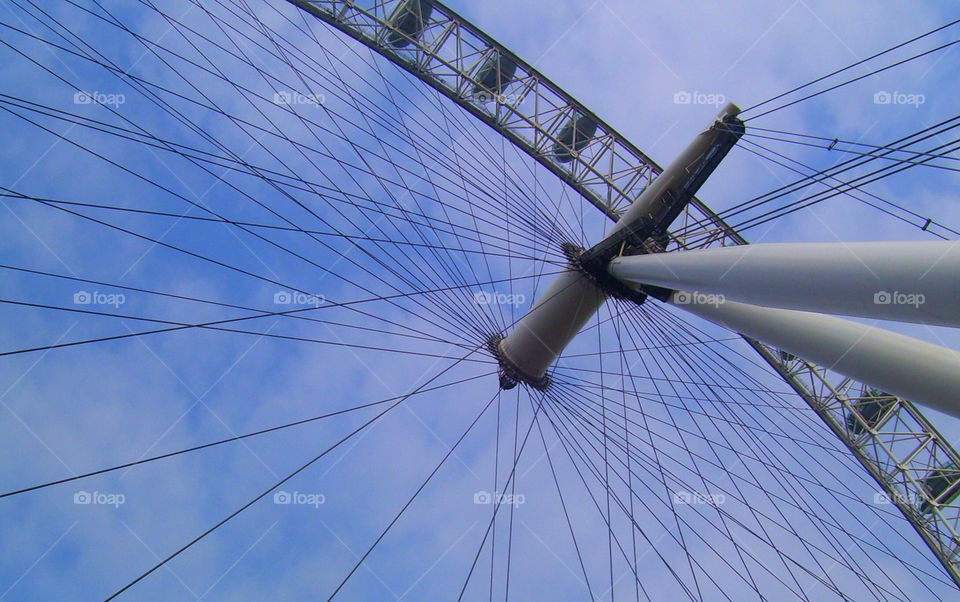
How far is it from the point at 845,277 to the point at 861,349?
322 cm

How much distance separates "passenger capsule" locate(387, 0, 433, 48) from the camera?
1742cm

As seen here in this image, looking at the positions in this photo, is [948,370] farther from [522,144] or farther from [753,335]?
[522,144]

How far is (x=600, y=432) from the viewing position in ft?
42.8

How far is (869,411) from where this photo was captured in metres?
19.1

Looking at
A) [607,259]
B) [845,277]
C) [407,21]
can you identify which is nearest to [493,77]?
[407,21]

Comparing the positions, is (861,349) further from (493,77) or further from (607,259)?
(493,77)

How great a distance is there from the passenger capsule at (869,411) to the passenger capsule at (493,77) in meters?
13.9

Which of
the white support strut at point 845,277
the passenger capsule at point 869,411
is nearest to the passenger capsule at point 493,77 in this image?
the white support strut at point 845,277

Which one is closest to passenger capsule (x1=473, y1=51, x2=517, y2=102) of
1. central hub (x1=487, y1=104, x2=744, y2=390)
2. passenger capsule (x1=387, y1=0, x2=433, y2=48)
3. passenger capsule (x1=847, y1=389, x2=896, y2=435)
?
passenger capsule (x1=387, y1=0, x2=433, y2=48)

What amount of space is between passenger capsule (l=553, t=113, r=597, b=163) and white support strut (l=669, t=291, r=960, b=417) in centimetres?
880

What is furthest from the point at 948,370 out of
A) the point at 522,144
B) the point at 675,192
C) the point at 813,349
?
the point at 522,144

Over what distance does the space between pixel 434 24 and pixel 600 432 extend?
1178 centimetres

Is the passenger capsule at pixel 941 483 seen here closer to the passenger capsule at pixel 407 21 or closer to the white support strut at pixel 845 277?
the white support strut at pixel 845 277

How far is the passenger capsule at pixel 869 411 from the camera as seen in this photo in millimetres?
18844
